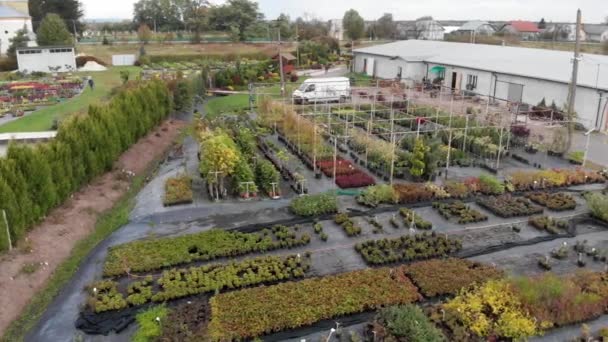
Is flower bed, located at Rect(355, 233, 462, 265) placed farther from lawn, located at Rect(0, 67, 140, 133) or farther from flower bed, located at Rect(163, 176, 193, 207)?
lawn, located at Rect(0, 67, 140, 133)

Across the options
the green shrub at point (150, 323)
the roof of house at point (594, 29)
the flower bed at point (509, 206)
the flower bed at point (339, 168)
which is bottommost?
the green shrub at point (150, 323)

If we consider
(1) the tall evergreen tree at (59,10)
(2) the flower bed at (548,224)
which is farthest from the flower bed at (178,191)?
(1) the tall evergreen tree at (59,10)

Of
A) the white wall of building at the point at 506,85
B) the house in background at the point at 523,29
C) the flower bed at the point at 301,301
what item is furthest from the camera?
the house in background at the point at 523,29

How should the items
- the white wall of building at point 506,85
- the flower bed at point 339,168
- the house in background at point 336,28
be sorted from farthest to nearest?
1. the house in background at point 336,28
2. the white wall of building at point 506,85
3. the flower bed at point 339,168

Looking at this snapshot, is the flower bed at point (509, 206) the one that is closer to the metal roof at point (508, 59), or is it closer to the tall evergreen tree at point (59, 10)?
the metal roof at point (508, 59)

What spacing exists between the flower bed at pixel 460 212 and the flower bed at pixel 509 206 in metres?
0.58

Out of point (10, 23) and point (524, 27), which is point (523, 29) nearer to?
point (524, 27)

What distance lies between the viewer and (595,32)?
90.9m

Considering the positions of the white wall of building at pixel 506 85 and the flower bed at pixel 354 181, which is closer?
the flower bed at pixel 354 181

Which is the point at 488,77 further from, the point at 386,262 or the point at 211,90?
the point at 386,262

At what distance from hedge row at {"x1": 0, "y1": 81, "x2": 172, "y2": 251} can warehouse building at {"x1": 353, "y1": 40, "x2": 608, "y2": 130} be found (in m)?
20.0

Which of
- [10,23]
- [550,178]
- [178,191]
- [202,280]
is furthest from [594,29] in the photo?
[202,280]

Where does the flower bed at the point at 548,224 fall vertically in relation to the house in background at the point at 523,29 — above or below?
below

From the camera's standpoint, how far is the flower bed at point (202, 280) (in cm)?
957
